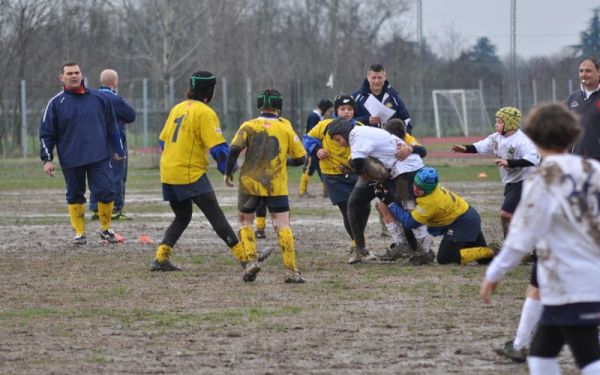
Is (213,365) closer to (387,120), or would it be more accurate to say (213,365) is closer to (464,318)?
(464,318)

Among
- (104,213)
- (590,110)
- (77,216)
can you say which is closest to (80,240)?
(77,216)

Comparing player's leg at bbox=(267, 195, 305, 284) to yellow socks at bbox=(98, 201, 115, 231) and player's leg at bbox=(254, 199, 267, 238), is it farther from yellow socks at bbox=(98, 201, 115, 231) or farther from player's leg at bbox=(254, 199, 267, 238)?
yellow socks at bbox=(98, 201, 115, 231)

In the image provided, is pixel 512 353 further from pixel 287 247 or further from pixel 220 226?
pixel 220 226

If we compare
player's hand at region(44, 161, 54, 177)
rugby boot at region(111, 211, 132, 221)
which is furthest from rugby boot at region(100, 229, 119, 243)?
rugby boot at region(111, 211, 132, 221)

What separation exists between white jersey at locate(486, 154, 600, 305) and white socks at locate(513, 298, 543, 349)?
3.68 feet

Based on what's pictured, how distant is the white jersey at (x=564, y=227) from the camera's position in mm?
5199

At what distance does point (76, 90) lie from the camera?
12719 mm

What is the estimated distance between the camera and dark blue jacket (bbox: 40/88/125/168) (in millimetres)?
12648

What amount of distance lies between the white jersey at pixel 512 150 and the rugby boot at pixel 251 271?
101 inches

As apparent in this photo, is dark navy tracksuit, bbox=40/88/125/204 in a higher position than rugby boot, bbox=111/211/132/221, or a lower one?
higher

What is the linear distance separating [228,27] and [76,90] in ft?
146

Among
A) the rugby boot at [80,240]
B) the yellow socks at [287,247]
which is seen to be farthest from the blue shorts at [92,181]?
the yellow socks at [287,247]

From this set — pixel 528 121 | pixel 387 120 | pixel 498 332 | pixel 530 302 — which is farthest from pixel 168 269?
pixel 528 121

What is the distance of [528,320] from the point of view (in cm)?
653
